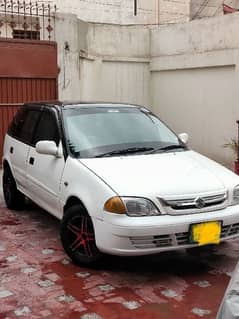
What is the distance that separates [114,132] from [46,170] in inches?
35.9

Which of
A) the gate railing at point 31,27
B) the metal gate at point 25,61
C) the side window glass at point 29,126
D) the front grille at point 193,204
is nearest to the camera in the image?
the front grille at point 193,204

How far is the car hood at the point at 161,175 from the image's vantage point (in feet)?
14.6

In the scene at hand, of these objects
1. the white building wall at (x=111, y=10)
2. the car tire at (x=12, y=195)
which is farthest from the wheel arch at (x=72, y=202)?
the white building wall at (x=111, y=10)

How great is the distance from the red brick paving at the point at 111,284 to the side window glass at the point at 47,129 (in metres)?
1.23

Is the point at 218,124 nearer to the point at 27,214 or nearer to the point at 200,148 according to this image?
the point at 200,148

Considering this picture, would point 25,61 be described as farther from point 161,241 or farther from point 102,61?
point 161,241

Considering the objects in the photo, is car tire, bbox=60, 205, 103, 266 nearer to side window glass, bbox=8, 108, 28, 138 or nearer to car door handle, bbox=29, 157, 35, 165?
car door handle, bbox=29, 157, 35, 165

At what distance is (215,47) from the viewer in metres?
10.8

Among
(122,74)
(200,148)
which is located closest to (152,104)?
(122,74)

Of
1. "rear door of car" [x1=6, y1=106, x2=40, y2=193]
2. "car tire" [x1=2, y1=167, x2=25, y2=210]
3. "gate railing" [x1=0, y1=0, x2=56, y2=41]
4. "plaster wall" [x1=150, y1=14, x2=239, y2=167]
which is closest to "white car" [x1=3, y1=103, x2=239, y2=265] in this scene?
"rear door of car" [x1=6, y1=106, x2=40, y2=193]

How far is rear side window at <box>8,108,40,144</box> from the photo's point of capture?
654 cm

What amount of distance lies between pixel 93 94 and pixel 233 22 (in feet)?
12.1

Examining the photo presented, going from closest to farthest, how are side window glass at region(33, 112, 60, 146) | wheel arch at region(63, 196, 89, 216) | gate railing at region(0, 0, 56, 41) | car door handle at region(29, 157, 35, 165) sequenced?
wheel arch at region(63, 196, 89, 216)
side window glass at region(33, 112, 60, 146)
car door handle at region(29, 157, 35, 165)
gate railing at region(0, 0, 56, 41)

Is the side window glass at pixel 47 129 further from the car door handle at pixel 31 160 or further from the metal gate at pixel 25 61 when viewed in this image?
the metal gate at pixel 25 61
